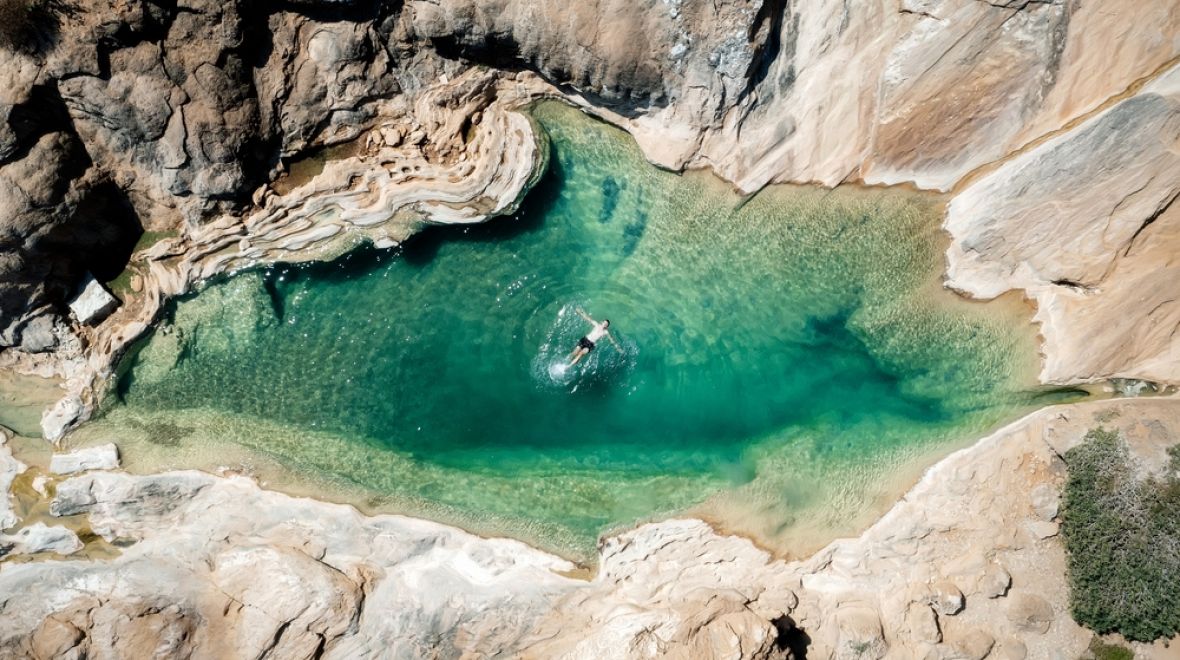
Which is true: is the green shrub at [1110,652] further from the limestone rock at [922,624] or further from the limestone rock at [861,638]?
the limestone rock at [861,638]

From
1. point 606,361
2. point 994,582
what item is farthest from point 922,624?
point 606,361

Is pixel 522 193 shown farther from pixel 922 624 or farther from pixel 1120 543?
pixel 1120 543

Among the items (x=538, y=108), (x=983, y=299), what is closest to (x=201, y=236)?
(x=538, y=108)

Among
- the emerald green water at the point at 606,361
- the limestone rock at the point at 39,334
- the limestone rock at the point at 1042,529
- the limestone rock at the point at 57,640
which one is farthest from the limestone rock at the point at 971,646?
the limestone rock at the point at 39,334

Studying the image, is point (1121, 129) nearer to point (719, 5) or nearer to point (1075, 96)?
point (1075, 96)

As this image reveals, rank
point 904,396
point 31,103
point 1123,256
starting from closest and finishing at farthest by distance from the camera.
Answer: point 31,103, point 1123,256, point 904,396

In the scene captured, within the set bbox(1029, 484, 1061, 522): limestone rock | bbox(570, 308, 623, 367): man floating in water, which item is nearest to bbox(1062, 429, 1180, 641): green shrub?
bbox(1029, 484, 1061, 522): limestone rock
